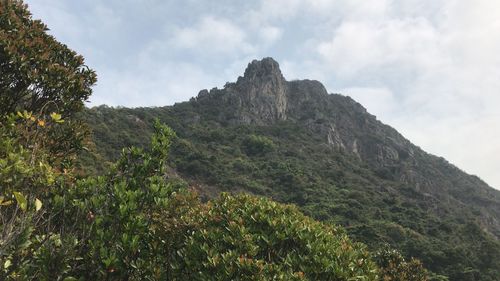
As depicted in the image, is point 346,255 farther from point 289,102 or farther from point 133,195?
point 289,102

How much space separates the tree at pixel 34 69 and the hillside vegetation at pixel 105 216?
0.03 m

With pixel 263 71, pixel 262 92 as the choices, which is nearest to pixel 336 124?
pixel 262 92

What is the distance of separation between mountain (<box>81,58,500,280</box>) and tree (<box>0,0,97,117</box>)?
5.40ft

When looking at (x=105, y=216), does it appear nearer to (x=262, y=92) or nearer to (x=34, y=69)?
(x=34, y=69)

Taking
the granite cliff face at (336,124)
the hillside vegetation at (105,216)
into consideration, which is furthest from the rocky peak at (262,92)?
the hillside vegetation at (105,216)

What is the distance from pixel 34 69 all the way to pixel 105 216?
5.31 metres

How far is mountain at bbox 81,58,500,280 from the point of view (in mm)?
44844

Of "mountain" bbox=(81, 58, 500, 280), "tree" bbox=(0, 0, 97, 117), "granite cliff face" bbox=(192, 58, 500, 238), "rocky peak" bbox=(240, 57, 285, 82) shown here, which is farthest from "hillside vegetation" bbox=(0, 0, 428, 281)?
"rocky peak" bbox=(240, 57, 285, 82)

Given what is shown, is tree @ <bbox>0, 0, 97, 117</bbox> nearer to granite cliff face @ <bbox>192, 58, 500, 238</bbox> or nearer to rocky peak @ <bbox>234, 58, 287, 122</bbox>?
granite cliff face @ <bbox>192, 58, 500, 238</bbox>

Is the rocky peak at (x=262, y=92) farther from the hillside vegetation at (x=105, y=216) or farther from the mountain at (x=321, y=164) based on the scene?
the hillside vegetation at (x=105, y=216)

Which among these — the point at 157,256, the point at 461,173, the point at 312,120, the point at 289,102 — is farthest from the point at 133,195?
the point at 461,173

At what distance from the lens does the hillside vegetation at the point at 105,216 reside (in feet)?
16.5

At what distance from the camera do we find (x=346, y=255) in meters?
7.19

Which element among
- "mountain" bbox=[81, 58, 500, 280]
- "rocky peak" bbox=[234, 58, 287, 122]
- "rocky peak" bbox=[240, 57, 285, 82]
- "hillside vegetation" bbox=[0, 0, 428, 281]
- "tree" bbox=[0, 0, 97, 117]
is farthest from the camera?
"rocky peak" bbox=[240, 57, 285, 82]
